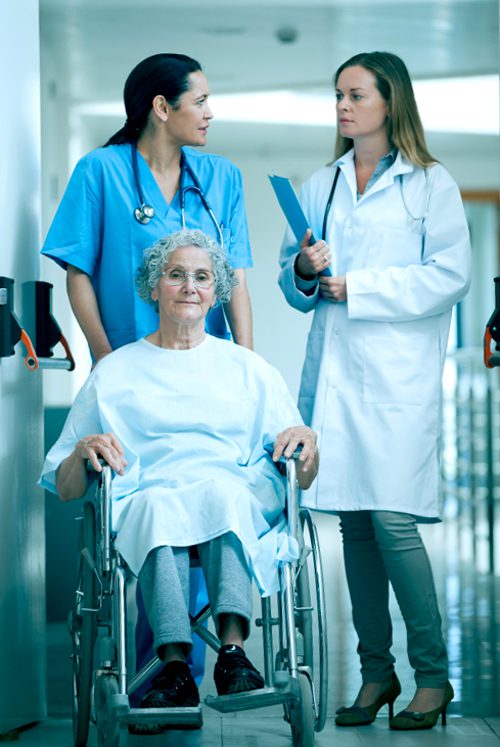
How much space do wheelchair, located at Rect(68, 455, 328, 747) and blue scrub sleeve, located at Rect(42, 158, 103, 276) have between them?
61 cm

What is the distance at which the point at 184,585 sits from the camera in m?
2.14

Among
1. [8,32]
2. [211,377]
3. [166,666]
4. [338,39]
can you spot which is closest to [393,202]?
[211,377]

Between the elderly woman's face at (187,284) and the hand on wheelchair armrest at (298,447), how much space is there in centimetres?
34

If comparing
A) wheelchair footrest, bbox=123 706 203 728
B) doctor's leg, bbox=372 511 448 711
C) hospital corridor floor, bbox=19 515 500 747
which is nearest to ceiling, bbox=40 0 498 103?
hospital corridor floor, bbox=19 515 500 747

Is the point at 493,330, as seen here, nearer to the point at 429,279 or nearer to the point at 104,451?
the point at 429,279

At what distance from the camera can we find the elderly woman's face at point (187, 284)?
2387 millimetres

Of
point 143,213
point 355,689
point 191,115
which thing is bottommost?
point 355,689

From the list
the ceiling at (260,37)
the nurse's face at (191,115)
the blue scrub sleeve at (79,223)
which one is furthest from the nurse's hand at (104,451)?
the ceiling at (260,37)

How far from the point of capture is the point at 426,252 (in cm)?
268

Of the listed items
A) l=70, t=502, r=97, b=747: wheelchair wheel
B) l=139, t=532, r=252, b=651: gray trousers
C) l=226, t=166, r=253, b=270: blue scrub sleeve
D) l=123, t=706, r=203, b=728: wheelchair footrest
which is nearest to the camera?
l=123, t=706, r=203, b=728: wheelchair footrest

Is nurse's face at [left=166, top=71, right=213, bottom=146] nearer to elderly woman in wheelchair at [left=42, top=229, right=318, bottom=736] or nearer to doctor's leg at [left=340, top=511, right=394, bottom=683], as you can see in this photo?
elderly woman in wheelchair at [left=42, top=229, right=318, bottom=736]

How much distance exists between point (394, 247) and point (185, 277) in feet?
1.83

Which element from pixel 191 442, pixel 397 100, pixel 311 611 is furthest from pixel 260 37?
pixel 311 611

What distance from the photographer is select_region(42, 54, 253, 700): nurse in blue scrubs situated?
259 cm
